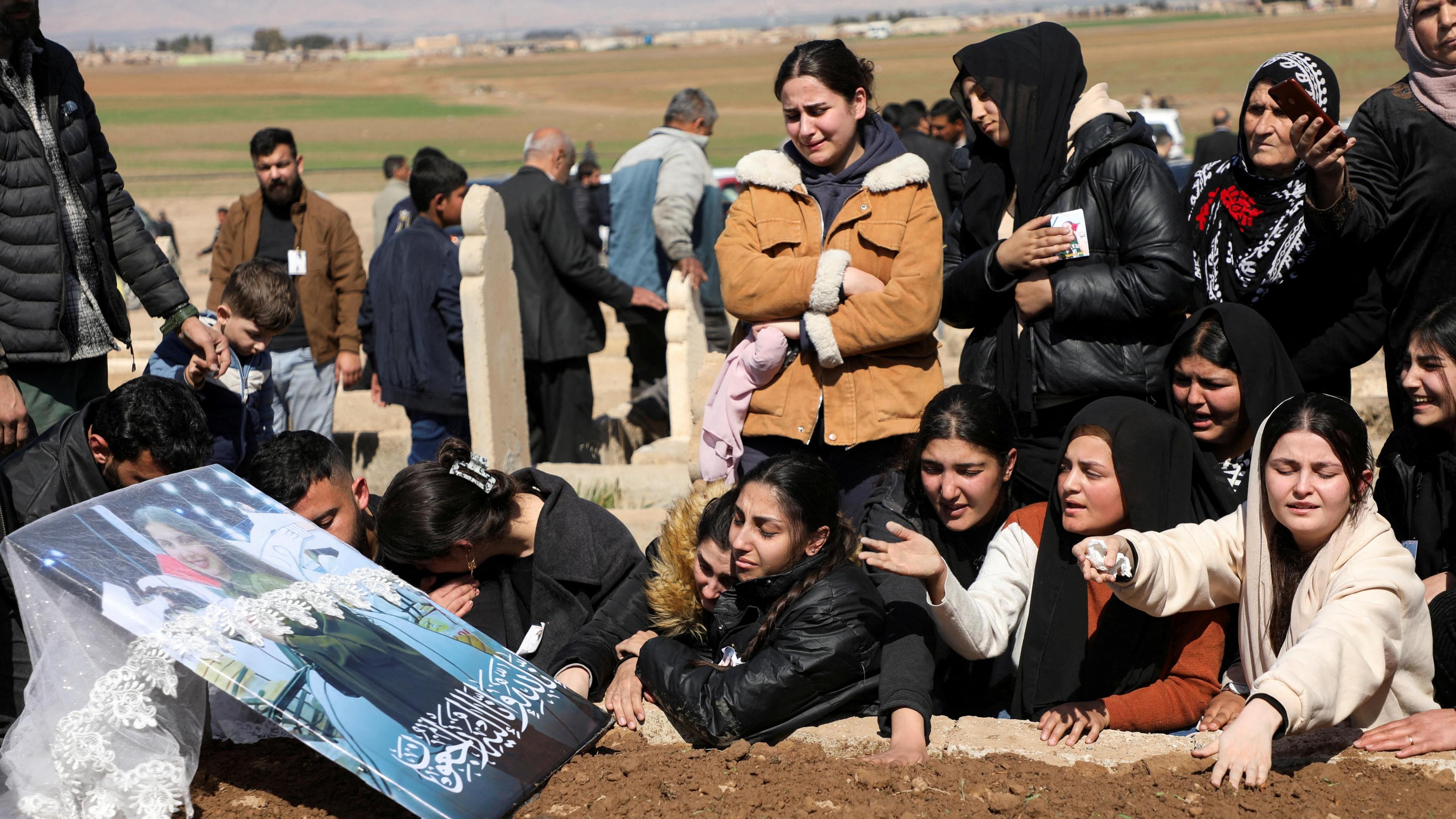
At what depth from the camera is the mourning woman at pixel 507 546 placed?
140 inches

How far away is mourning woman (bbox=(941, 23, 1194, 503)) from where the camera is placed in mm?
3771

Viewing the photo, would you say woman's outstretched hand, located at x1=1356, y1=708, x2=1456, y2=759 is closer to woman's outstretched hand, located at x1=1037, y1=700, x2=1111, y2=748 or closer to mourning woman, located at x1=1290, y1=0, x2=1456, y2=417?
woman's outstretched hand, located at x1=1037, y1=700, x2=1111, y2=748

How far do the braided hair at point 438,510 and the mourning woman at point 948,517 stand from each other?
1.08 m

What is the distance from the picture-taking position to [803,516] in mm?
3277

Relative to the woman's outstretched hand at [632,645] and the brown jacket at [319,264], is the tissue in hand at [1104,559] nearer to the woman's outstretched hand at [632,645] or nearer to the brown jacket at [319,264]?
the woman's outstretched hand at [632,645]

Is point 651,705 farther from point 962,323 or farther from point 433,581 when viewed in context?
point 962,323

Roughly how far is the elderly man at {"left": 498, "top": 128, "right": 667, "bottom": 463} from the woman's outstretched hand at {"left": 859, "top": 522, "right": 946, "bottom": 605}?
4.31 m

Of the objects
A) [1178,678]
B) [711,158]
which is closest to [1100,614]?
[1178,678]

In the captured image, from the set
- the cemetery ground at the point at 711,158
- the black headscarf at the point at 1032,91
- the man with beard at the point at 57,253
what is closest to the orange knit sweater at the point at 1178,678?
the cemetery ground at the point at 711,158

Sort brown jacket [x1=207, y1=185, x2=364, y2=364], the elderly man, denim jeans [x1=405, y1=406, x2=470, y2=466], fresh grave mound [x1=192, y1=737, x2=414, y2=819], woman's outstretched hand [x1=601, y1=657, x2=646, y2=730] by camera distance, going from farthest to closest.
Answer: the elderly man, brown jacket [x1=207, y1=185, x2=364, y2=364], denim jeans [x1=405, y1=406, x2=470, y2=466], woman's outstretched hand [x1=601, y1=657, x2=646, y2=730], fresh grave mound [x1=192, y1=737, x2=414, y2=819]

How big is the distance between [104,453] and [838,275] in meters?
2.21

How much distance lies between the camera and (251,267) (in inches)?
190

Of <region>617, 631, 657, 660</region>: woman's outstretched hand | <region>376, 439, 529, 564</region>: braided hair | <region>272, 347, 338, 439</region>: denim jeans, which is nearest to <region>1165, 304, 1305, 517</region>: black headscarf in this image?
<region>617, 631, 657, 660</region>: woman's outstretched hand

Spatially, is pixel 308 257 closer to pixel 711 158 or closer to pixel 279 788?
pixel 279 788
